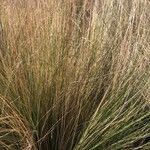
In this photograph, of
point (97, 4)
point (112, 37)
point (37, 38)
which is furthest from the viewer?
point (97, 4)

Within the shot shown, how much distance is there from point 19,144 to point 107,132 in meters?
0.34

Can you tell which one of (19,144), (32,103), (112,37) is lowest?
(19,144)

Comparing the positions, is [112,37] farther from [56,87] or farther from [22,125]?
[22,125]

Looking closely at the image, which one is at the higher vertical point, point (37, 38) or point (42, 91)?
point (37, 38)

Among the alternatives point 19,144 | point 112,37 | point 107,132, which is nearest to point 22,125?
point 19,144

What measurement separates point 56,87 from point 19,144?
0.85 ft

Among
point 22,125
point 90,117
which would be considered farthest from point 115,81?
point 22,125

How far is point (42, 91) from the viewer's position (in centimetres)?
153

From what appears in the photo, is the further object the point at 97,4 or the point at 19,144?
the point at 97,4

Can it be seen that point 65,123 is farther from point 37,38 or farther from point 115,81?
point 37,38

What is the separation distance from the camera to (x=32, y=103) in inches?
61.0

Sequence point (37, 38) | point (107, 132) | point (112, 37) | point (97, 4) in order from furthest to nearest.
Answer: point (97, 4)
point (112, 37)
point (37, 38)
point (107, 132)

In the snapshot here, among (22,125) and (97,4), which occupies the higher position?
(97,4)

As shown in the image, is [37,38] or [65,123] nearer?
[65,123]
